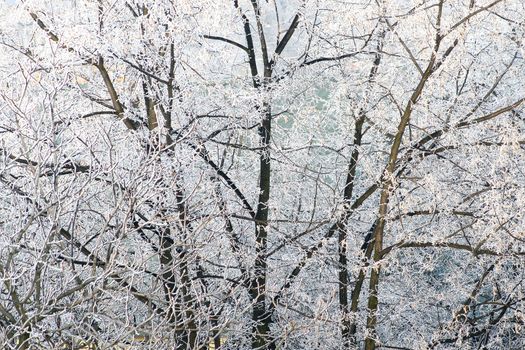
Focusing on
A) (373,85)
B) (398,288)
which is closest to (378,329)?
(398,288)

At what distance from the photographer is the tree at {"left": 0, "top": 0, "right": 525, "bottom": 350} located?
28.1ft

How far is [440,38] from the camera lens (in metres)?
8.55

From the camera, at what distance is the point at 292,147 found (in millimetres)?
11148

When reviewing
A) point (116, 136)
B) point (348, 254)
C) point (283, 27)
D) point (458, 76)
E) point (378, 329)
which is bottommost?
point (378, 329)

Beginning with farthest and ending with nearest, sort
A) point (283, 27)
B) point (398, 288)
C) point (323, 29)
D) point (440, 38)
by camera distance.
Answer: point (398, 288) < point (283, 27) < point (323, 29) < point (440, 38)

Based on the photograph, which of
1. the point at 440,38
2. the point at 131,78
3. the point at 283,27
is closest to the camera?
the point at 440,38

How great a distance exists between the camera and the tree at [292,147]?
8.57m

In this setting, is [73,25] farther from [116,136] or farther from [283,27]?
[283,27]

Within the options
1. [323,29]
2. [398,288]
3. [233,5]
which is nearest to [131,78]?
[233,5]

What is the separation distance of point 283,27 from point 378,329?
4.93m

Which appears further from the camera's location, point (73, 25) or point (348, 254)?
point (348, 254)

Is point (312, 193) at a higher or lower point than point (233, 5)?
lower

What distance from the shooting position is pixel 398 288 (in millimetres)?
12133

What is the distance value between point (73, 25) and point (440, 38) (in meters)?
4.01
